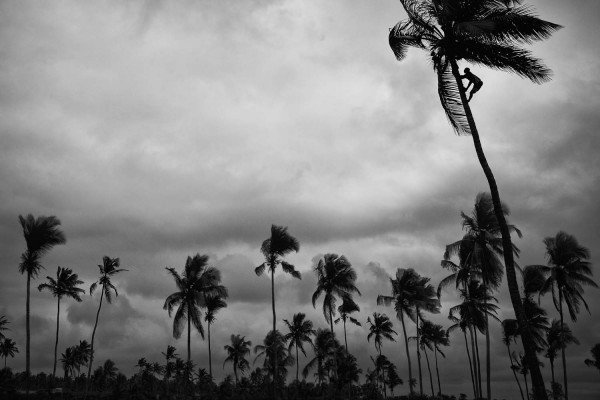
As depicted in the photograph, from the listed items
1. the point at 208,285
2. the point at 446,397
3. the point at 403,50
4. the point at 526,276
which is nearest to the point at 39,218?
the point at 208,285

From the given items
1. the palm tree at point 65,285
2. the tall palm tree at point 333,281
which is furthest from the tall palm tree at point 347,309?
the palm tree at point 65,285

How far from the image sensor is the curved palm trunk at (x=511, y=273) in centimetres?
1153

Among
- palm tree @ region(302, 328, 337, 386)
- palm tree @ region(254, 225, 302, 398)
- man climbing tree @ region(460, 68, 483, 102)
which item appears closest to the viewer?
man climbing tree @ region(460, 68, 483, 102)

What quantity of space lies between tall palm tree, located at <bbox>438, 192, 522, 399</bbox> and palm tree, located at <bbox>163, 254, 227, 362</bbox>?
66.7ft

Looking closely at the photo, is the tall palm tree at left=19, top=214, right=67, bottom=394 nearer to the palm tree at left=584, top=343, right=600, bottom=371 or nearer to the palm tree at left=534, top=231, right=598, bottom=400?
the palm tree at left=534, top=231, right=598, bottom=400

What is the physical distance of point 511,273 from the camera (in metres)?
12.5

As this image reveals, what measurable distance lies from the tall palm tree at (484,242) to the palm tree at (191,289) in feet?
66.7

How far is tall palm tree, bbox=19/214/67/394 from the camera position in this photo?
3077 cm

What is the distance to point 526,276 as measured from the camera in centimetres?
3959

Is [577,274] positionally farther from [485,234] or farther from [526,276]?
[485,234]

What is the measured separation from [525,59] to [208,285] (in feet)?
107

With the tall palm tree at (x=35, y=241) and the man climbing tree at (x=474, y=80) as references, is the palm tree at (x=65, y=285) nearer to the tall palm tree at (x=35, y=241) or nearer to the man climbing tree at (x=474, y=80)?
the tall palm tree at (x=35, y=241)

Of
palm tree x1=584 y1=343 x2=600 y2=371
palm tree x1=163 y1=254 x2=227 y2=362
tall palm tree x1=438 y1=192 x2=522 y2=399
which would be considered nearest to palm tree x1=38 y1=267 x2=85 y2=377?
palm tree x1=163 y1=254 x2=227 y2=362

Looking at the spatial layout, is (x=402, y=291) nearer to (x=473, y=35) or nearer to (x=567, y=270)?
(x=567, y=270)
